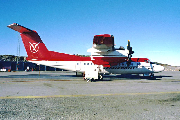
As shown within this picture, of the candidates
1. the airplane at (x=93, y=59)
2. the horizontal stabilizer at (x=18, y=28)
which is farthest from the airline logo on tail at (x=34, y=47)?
the horizontal stabilizer at (x=18, y=28)

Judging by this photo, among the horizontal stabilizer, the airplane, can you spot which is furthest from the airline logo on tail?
the horizontal stabilizer

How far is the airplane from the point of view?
2048 centimetres

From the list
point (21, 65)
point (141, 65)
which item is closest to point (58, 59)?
point (141, 65)

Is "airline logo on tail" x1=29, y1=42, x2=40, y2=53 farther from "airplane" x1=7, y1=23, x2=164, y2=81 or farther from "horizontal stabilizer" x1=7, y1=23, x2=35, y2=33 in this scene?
"horizontal stabilizer" x1=7, y1=23, x2=35, y2=33

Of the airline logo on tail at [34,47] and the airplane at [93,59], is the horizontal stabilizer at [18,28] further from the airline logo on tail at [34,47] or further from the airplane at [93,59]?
Result: the airline logo on tail at [34,47]

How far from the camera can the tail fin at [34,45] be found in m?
21.5

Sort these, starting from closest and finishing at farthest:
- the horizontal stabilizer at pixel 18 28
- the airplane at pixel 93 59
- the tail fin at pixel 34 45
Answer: the horizontal stabilizer at pixel 18 28 → the airplane at pixel 93 59 → the tail fin at pixel 34 45

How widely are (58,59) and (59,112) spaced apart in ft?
57.9

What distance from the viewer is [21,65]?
6203 cm

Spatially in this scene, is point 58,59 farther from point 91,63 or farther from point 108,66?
point 108,66

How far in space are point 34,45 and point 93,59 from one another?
31.1ft

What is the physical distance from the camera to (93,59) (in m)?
21.1

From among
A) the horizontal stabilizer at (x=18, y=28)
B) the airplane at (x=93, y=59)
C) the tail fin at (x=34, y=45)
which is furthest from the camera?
the tail fin at (x=34, y=45)

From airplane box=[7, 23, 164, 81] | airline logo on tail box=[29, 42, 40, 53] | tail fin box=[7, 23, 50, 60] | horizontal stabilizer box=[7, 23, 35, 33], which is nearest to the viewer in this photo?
horizontal stabilizer box=[7, 23, 35, 33]
